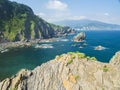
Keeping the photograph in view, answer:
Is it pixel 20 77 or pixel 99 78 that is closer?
pixel 99 78

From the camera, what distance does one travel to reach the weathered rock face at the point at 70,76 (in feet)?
130

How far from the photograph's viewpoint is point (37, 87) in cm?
4272

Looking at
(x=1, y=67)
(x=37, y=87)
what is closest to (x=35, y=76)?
(x=37, y=87)

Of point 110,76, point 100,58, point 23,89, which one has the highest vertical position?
point 110,76

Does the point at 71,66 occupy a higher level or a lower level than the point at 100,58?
higher

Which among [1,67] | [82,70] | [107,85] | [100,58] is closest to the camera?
[107,85]

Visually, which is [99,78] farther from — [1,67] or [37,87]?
[1,67]

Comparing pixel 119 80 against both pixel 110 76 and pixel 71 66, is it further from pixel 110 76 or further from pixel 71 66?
pixel 71 66

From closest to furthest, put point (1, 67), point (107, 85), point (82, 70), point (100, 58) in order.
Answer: point (107, 85) < point (82, 70) < point (1, 67) < point (100, 58)

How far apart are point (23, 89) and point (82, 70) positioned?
10123mm

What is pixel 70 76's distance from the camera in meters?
41.6

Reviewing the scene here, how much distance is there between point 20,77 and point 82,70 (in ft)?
34.4

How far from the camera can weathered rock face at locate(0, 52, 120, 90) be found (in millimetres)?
39594

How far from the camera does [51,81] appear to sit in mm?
42438
